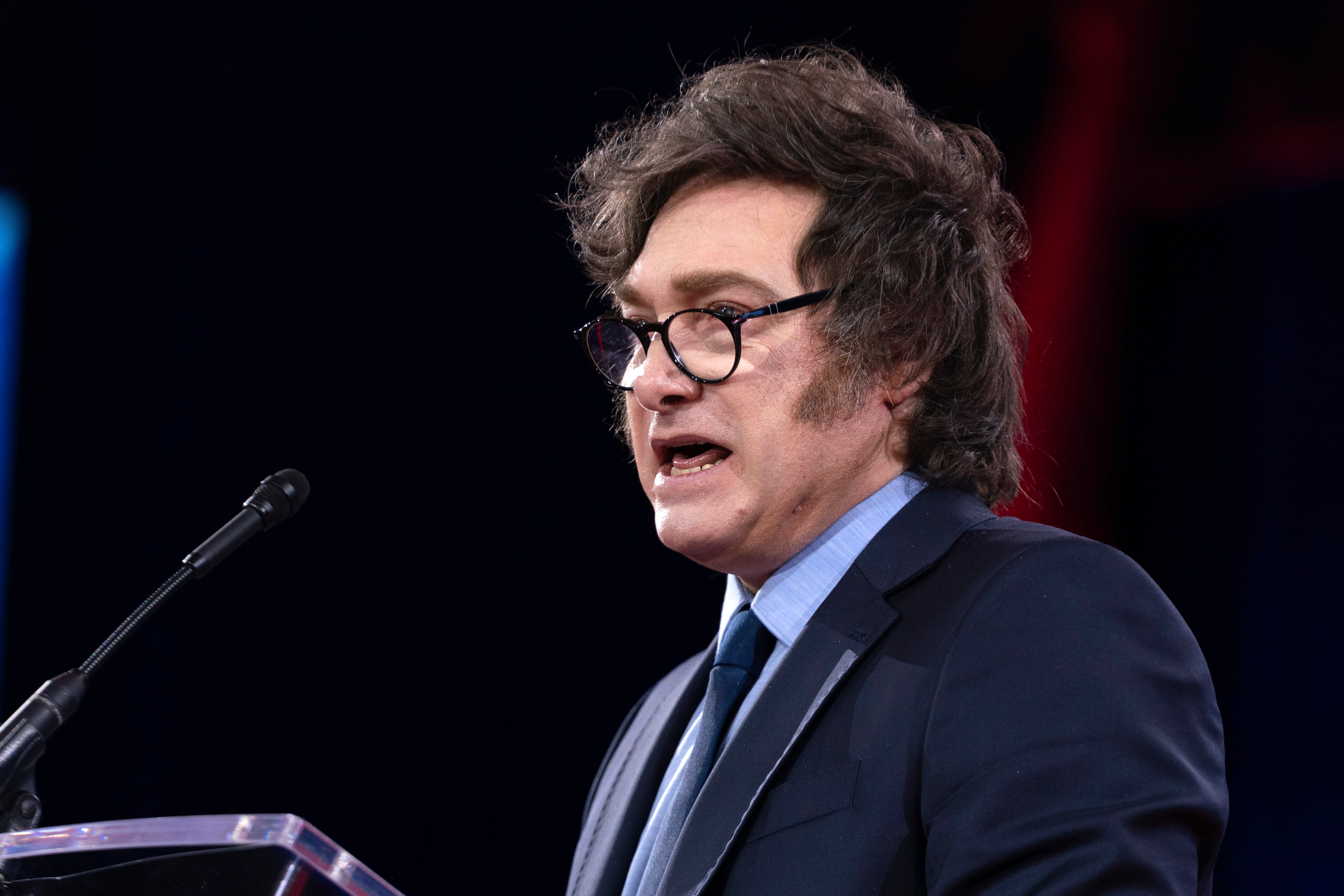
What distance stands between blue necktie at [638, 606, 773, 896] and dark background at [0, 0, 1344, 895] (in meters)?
1.20

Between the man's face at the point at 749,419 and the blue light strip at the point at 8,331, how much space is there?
1792 millimetres

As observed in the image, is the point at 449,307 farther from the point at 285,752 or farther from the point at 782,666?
the point at 782,666

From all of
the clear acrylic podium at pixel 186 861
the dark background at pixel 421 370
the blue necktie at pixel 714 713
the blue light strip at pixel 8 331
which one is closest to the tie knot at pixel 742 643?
the blue necktie at pixel 714 713

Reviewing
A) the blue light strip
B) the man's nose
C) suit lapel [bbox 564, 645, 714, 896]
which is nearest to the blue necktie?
suit lapel [bbox 564, 645, 714, 896]

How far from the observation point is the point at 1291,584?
2156mm

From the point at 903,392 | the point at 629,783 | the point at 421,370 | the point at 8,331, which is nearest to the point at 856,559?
the point at 903,392

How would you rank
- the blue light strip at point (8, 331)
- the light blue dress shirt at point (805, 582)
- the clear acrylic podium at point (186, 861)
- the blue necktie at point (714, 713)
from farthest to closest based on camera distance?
the blue light strip at point (8, 331) < the light blue dress shirt at point (805, 582) < the blue necktie at point (714, 713) < the clear acrylic podium at point (186, 861)

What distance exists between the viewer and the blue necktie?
136cm

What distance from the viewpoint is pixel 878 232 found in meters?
1.59

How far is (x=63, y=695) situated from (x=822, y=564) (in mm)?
886

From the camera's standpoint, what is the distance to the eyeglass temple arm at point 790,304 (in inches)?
58.9

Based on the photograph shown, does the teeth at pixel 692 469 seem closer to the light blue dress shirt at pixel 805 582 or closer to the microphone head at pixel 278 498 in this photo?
the light blue dress shirt at pixel 805 582

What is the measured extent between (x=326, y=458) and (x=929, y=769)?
1.98 meters

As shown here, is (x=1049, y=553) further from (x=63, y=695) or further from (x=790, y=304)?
(x=63, y=695)
